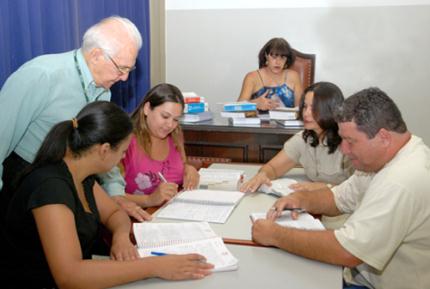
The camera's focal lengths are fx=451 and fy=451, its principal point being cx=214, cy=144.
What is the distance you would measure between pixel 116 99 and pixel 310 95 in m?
1.61

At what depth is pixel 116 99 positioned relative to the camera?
132 inches

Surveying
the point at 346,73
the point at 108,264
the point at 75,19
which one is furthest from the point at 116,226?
the point at 346,73

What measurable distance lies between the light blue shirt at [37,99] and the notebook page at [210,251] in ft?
2.01

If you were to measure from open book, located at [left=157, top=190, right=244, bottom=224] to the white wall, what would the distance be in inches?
104

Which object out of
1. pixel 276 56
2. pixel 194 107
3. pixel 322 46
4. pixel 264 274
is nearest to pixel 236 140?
pixel 194 107

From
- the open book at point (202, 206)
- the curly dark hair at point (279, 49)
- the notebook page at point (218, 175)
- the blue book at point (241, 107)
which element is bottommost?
the notebook page at point (218, 175)

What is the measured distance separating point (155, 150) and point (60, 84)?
0.69 m

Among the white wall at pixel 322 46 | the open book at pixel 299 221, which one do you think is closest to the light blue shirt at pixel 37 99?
the open book at pixel 299 221

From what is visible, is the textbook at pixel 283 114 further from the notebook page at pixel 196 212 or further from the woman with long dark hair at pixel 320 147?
the notebook page at pixel 196 212

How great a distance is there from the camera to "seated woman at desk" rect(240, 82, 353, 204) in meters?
2.25

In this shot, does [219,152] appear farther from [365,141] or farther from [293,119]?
[365,141]

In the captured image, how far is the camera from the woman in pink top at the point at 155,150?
215 centimetres

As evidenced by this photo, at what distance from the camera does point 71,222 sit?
4.15ft

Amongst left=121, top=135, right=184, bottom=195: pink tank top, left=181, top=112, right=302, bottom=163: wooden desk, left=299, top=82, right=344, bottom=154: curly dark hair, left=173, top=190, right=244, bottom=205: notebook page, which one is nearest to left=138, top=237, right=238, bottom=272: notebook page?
left=173, top=190, right=244, bottom=205: notebook page
